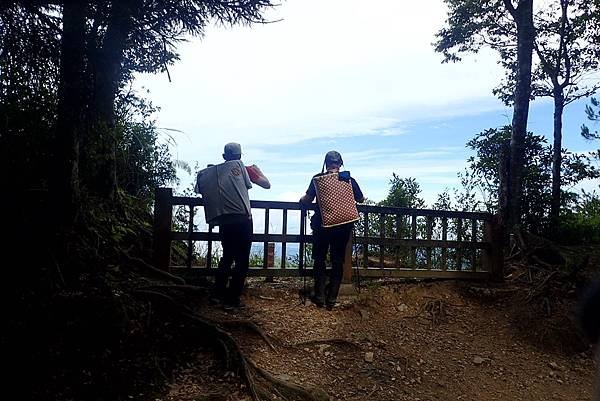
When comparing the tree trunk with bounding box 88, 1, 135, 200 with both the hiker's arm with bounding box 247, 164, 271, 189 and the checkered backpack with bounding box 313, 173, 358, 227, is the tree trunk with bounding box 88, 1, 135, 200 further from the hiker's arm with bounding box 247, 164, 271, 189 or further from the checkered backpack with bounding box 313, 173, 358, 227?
the checkered backpack with bounding box 313, 173, 358, 227

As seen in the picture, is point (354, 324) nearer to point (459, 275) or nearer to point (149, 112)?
point (459, 275)

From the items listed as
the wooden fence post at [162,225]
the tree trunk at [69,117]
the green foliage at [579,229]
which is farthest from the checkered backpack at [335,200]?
the green foliage at [579,229]

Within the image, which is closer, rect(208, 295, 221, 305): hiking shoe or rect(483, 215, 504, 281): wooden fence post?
rect(208, 295, 221, 305): hiking shoe

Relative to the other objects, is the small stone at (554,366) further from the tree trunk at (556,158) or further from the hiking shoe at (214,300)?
the tree trunk at (556,158)

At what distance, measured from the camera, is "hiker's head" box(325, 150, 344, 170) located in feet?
20.2

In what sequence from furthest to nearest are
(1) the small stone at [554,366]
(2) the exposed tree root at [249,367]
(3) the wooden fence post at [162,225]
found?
(3) the wooden fence post at [162,225], (1) the small stone at [554,366], (2) the exposed tree root at [249,367]

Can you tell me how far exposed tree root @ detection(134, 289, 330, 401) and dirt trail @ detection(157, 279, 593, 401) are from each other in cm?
12

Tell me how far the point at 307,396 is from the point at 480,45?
11.3 meters

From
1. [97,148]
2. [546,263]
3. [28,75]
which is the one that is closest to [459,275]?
[546,263]

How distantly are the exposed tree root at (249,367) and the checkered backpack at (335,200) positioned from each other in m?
1.69

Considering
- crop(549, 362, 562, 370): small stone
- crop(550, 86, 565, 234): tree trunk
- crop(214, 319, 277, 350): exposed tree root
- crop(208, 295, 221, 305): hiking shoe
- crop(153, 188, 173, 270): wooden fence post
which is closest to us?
crop(214, 319, 277, 350): exposed tree root

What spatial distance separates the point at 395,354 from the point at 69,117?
13.8ft

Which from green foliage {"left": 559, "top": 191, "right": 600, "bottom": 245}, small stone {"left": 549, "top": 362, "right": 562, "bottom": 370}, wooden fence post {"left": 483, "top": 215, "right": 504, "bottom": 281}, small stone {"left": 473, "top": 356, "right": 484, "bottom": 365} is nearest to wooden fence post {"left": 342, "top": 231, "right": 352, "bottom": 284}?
small stone {"left": 473, "top": 356, "right": 484, "bottom": 365}

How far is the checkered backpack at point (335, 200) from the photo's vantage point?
19.5 feet
